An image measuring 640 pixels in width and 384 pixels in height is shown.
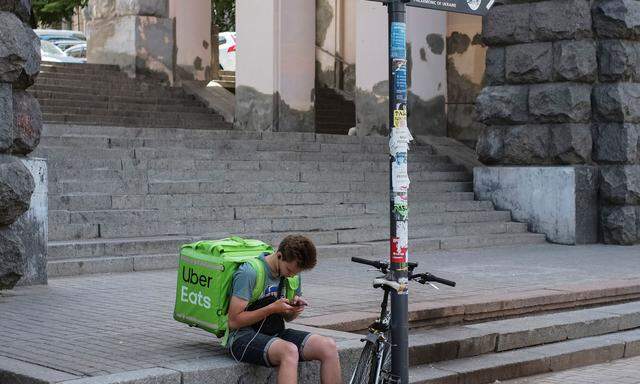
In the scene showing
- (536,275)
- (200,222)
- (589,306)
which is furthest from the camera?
(200,222)

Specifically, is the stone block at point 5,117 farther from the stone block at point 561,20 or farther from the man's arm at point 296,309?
the stone block at point 561,20

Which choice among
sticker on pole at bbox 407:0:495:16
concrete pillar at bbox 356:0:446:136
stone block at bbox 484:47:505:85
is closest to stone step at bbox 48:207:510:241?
stone block at bbox 484:47:505:85

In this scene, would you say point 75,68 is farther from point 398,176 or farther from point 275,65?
point 398,176

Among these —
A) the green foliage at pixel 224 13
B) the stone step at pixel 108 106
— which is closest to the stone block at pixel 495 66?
the stone step at pixel 108 106

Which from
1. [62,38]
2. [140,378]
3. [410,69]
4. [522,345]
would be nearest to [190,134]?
[410,69]

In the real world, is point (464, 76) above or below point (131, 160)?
above

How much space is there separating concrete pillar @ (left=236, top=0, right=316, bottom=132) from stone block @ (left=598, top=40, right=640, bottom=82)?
5.77 meters

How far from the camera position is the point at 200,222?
528 inches

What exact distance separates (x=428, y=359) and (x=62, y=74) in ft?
44.4

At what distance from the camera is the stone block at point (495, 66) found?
55.9ft

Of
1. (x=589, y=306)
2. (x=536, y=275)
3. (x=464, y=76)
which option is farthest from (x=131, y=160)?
(x=464, y=76)

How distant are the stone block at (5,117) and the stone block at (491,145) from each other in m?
9.23

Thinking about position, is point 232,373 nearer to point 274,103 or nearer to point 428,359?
point 428,359

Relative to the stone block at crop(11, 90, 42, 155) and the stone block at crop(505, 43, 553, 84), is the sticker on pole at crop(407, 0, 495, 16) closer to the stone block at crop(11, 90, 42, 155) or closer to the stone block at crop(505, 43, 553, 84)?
the stone block at crop(11, 90, 42, 155)
